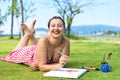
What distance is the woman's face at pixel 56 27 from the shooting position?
4.17 meters

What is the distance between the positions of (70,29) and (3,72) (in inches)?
1049

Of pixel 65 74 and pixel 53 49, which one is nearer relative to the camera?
pixel 65 74

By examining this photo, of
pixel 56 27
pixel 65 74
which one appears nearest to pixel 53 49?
pixel 56 27

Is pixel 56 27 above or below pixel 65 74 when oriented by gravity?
above

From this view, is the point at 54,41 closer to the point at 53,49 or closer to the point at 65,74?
the point at 53,49

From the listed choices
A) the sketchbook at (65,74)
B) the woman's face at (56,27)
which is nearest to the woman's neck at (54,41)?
the woman's face at (56,27)

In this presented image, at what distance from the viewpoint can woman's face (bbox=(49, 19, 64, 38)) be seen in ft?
13.7

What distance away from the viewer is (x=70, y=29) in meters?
30.7

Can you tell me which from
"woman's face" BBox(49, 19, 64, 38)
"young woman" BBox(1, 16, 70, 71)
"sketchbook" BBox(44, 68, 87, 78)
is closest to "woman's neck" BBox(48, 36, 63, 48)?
"young woman" BBox(1, 16, 70, 71)

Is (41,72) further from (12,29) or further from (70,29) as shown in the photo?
(12,29)

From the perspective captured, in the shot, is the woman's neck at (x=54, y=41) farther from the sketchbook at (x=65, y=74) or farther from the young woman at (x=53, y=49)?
the sketchbook at (x=65, y=74)

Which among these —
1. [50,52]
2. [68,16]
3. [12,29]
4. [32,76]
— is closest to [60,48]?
[50,52]

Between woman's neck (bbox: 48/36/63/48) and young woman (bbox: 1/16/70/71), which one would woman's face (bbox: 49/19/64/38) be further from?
woman's neck (bbox: 48/36/63/48)

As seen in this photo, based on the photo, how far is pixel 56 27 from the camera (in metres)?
4.16
